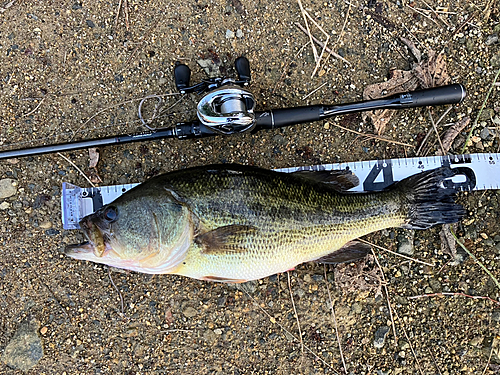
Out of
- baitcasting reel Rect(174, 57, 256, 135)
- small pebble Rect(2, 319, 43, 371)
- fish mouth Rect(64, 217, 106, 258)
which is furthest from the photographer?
small pebble Rect(2, 319, 43, 371)

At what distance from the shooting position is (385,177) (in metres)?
3.25

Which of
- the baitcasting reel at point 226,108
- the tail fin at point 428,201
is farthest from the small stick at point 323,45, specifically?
the tail fin at point 428,201

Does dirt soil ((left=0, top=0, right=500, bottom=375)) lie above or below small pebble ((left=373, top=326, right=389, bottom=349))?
above

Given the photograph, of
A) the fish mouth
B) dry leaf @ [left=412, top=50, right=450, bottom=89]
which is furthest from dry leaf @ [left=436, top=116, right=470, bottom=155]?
the fish mouth

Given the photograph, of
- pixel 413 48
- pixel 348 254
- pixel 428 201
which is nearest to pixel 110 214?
pixel 348 254

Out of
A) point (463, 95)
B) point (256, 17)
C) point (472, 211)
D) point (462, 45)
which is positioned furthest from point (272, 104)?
point (472, 211)

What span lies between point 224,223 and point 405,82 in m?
2.23

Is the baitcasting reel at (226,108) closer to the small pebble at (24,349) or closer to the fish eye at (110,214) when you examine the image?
the fish eye at (110,214)

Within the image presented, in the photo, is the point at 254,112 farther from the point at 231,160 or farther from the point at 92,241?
the point at 92,241

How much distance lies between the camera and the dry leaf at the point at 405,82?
Answer: 3312 mm

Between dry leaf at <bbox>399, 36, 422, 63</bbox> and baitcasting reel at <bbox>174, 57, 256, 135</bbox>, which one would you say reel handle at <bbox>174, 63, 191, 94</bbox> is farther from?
dry leaf at <bbox>399, 36, 422, 63</bbox>

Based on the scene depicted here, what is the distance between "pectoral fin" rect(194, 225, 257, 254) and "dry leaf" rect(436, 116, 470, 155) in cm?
207

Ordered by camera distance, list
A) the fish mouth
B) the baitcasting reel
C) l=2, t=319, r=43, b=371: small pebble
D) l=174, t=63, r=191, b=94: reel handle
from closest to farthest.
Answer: the fish mouth, the baitcasting reel, l=174, t=63, r=191, b=94: reel handle, l=2, t=319, r=43, b=371: small pebble

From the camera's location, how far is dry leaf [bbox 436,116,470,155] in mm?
3299
